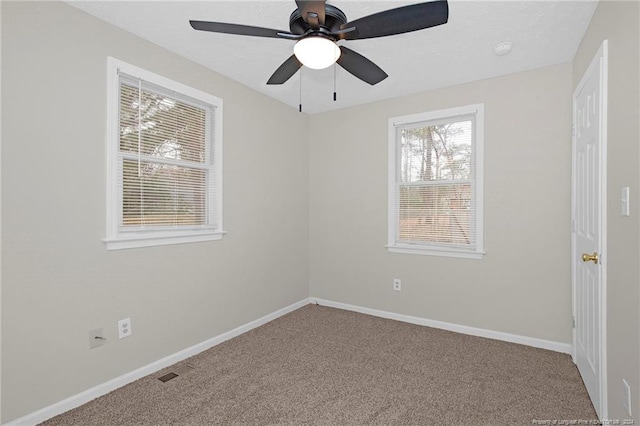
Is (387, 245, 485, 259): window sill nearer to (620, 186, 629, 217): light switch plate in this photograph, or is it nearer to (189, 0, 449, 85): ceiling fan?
(620, 186, 629, 217): light switch plate

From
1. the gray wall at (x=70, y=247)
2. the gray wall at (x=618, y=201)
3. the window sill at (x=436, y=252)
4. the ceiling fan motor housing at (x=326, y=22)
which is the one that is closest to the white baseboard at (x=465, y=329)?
the window sill at (x=436, y=252)

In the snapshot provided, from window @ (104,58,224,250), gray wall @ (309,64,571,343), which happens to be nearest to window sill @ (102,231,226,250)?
window @ (104,58,224,250)

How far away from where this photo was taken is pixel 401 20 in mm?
1645

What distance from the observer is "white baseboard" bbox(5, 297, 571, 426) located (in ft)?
6.45

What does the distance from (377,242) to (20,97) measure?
3208 millimetres

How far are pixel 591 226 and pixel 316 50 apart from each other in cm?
203

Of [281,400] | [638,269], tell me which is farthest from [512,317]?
[281,400]

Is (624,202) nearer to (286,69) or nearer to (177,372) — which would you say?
(286,69)

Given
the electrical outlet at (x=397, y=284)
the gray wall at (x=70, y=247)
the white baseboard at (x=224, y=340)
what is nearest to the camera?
the gray wall at (x=70, y=247)

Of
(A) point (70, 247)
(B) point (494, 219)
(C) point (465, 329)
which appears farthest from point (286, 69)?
(C) point (465, 329)

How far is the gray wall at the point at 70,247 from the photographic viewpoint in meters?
1.82

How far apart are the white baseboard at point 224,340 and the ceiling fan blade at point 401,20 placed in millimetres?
2665

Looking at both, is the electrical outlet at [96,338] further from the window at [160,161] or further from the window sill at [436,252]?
the window sill at [436,252]

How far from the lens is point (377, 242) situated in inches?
150
